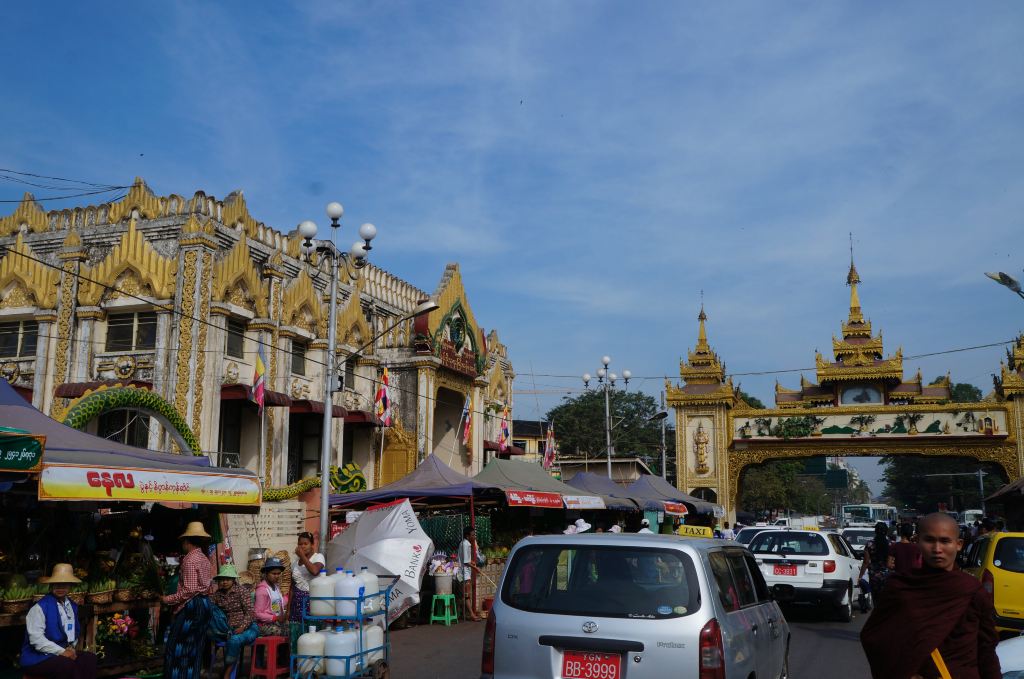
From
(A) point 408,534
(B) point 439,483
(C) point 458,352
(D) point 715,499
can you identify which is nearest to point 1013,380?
(D) point 715,499

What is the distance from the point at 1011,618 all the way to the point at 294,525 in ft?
47.6

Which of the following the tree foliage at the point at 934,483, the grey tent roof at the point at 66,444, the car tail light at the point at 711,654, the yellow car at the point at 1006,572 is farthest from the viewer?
the tree foliage at the point at 934,483

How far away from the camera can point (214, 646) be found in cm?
942

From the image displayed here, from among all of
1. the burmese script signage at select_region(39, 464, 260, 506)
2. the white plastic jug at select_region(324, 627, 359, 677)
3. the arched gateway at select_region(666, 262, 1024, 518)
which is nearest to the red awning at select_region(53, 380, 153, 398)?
the burmese script signage at select_region(39, 464, 260, 506)

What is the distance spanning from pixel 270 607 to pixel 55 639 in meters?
2.46

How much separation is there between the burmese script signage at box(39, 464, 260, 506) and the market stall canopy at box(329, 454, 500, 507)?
5.18 metres

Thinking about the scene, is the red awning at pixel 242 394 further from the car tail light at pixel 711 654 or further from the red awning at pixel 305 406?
the car tail light at pixel 711 654

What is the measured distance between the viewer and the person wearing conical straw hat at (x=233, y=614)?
895 centimetres

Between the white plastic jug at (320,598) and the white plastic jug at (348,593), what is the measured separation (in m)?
0.07

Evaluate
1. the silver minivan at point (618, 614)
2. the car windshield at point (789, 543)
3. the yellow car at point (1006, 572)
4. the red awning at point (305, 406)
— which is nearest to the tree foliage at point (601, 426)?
the red awning at point (305, 406)

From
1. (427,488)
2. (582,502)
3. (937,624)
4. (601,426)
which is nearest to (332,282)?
(427,488)

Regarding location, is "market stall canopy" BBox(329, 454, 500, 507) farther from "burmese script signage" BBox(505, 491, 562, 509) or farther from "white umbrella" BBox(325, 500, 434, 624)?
"white umbrella" BBox(325, 500, 434, 624)

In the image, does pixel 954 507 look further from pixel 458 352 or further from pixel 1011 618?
pixel 1011 618

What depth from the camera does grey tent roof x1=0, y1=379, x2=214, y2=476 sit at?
9.55 m
